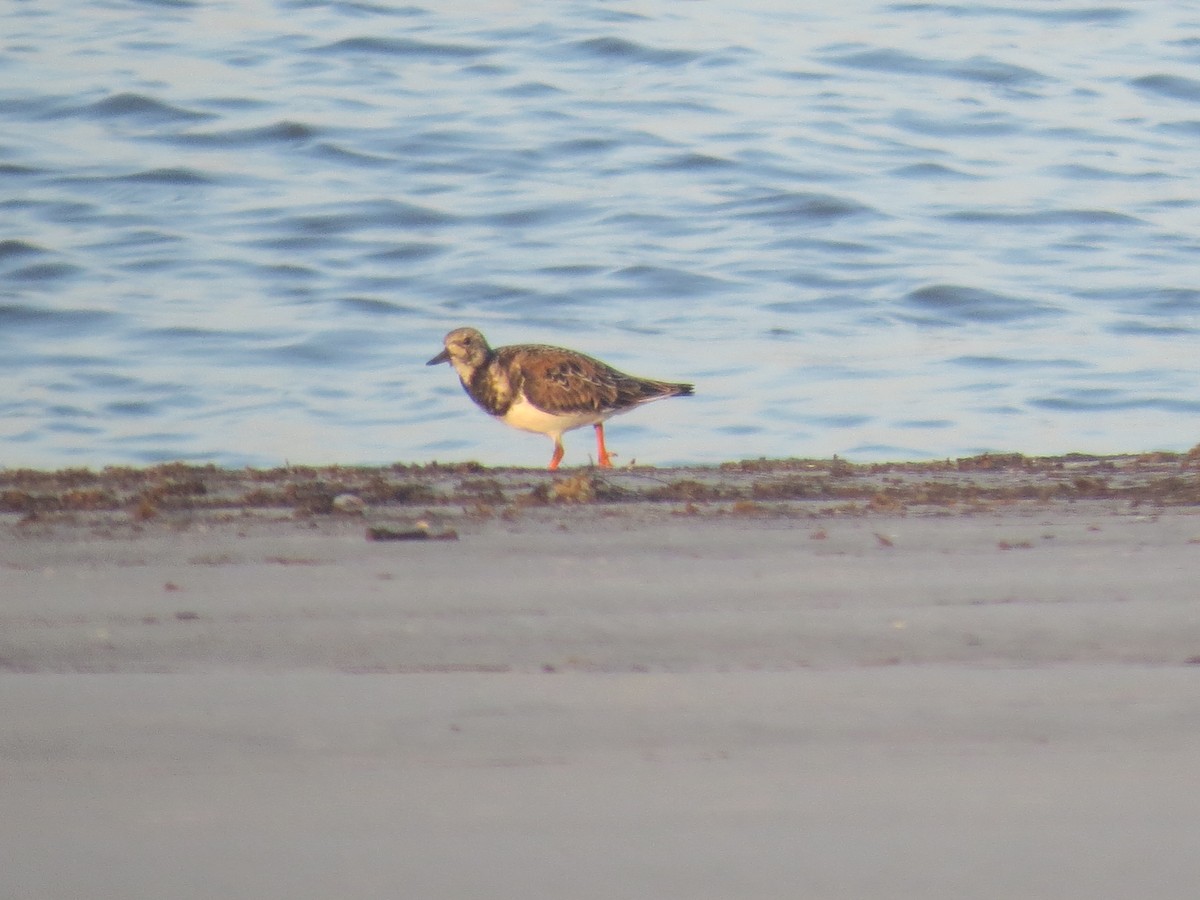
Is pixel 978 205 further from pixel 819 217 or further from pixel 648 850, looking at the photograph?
pixel 648 850

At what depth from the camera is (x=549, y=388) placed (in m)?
7.65

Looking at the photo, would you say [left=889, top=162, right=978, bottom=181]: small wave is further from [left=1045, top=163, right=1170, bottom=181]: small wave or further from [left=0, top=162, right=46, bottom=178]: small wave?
[left=0, top=162, right=46, bottom=178]: small wave

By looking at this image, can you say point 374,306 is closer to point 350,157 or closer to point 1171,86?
point 350,157

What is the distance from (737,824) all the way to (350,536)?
2.29 meters

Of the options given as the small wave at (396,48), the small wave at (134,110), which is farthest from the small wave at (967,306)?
the small wave at (134,110)

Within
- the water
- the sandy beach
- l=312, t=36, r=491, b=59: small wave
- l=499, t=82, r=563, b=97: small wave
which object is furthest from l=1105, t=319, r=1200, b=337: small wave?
l=312, t=36, r=491, b=59: small wave

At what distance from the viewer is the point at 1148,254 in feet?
42.2

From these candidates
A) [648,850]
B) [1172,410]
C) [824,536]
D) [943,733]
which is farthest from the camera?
[1172,410]

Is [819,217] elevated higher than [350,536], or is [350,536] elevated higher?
[819,217]

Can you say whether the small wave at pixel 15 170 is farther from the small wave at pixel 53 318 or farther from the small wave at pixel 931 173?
the small wave at pixel 931 173

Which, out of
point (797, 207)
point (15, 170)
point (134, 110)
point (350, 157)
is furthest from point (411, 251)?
point (134, 110)

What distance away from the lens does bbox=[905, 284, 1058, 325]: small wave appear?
453 inches

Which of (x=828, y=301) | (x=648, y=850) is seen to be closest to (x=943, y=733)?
(x=648, y=850)

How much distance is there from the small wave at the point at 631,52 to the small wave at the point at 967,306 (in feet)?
17.6
